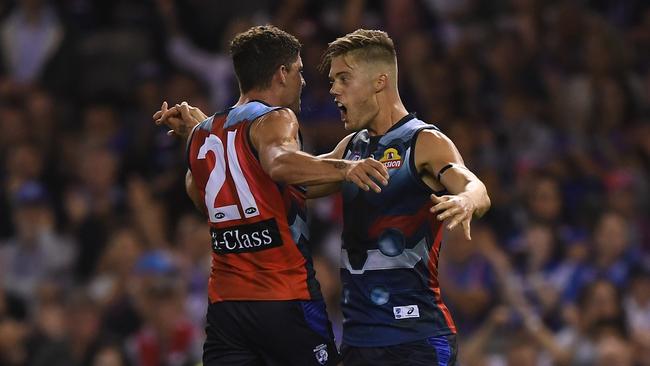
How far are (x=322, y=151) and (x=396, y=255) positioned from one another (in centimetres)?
562

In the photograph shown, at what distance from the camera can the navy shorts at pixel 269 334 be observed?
6.12 metres

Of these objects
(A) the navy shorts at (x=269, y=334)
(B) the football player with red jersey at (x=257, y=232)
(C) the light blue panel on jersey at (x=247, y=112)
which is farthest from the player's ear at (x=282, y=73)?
(A) the navy shorts at (x=269, y=334)

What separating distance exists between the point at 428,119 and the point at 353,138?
5684 millimetres

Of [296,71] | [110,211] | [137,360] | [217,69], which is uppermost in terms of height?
[296,71]

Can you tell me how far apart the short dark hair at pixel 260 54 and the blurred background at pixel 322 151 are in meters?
4.33

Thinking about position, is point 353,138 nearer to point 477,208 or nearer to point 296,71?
point 296,71

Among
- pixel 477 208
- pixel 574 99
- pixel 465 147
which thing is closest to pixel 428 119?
pixel 465 147

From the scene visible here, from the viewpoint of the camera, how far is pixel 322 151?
11797mm

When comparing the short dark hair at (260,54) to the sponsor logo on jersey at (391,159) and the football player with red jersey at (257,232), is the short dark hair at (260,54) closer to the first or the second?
the football player with red jersey at (257,232)

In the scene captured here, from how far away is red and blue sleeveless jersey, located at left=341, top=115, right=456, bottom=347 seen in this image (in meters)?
6.22

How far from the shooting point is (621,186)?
37.1 ft

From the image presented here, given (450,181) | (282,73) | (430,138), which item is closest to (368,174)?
(450,181)

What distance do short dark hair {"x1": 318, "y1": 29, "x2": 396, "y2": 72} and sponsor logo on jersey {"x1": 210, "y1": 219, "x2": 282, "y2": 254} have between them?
936mm

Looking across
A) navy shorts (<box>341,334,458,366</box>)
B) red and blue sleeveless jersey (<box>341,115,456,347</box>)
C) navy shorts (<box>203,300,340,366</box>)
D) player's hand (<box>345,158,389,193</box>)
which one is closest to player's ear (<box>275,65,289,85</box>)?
red and blue sleeveless jersey (<box>341,115,456,347</box>)
